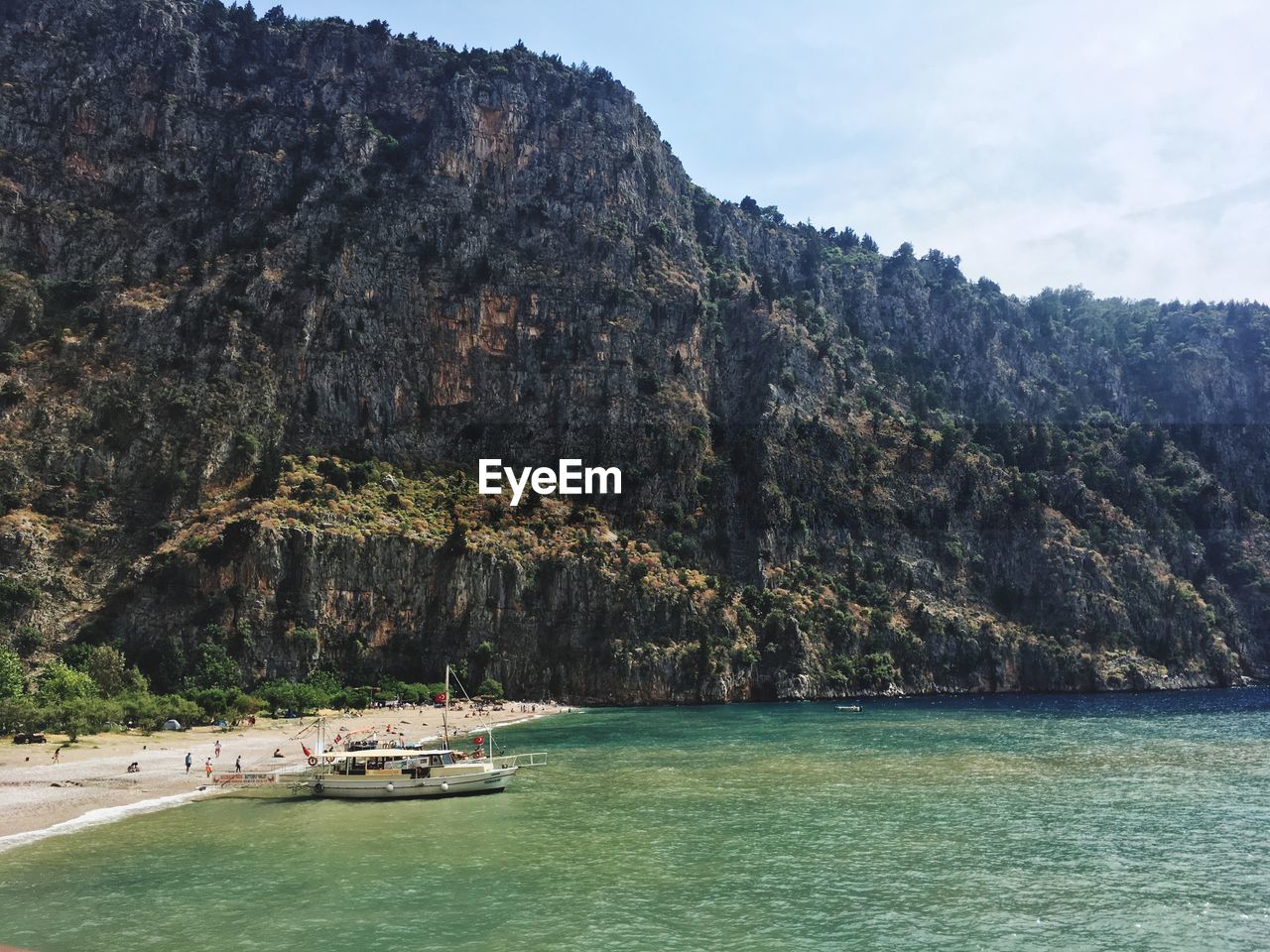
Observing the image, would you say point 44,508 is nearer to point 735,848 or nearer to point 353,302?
point 353,302

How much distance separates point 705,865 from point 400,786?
2179 centimetres

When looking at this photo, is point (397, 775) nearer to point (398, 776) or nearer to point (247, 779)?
point (398, 776)

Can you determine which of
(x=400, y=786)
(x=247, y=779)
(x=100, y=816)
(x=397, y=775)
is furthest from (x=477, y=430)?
(x=100, y=816)

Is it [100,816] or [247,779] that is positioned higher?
[100,816]

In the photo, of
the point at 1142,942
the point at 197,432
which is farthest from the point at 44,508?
the point at 1142,942

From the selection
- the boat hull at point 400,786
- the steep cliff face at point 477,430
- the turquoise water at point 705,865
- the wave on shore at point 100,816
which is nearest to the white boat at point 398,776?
the boat hull at point 400,786

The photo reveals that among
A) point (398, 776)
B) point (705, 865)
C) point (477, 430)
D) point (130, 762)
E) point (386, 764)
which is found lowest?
point (130, 762)

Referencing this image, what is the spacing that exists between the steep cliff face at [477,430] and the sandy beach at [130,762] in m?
27.9

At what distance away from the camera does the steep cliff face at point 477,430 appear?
10981 cm

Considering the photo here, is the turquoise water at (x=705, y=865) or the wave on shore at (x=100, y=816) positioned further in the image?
the wave on shore at (x=100, y=816)

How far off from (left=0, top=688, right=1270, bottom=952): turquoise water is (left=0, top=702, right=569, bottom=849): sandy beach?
11.9 feet

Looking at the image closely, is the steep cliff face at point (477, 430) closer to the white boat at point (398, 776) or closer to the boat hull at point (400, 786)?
the white boat at point (398, 776)

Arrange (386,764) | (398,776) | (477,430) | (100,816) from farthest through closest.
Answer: (477,430) → (386,764) → (398,776) → (100,816)

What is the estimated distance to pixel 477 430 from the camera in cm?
14262
